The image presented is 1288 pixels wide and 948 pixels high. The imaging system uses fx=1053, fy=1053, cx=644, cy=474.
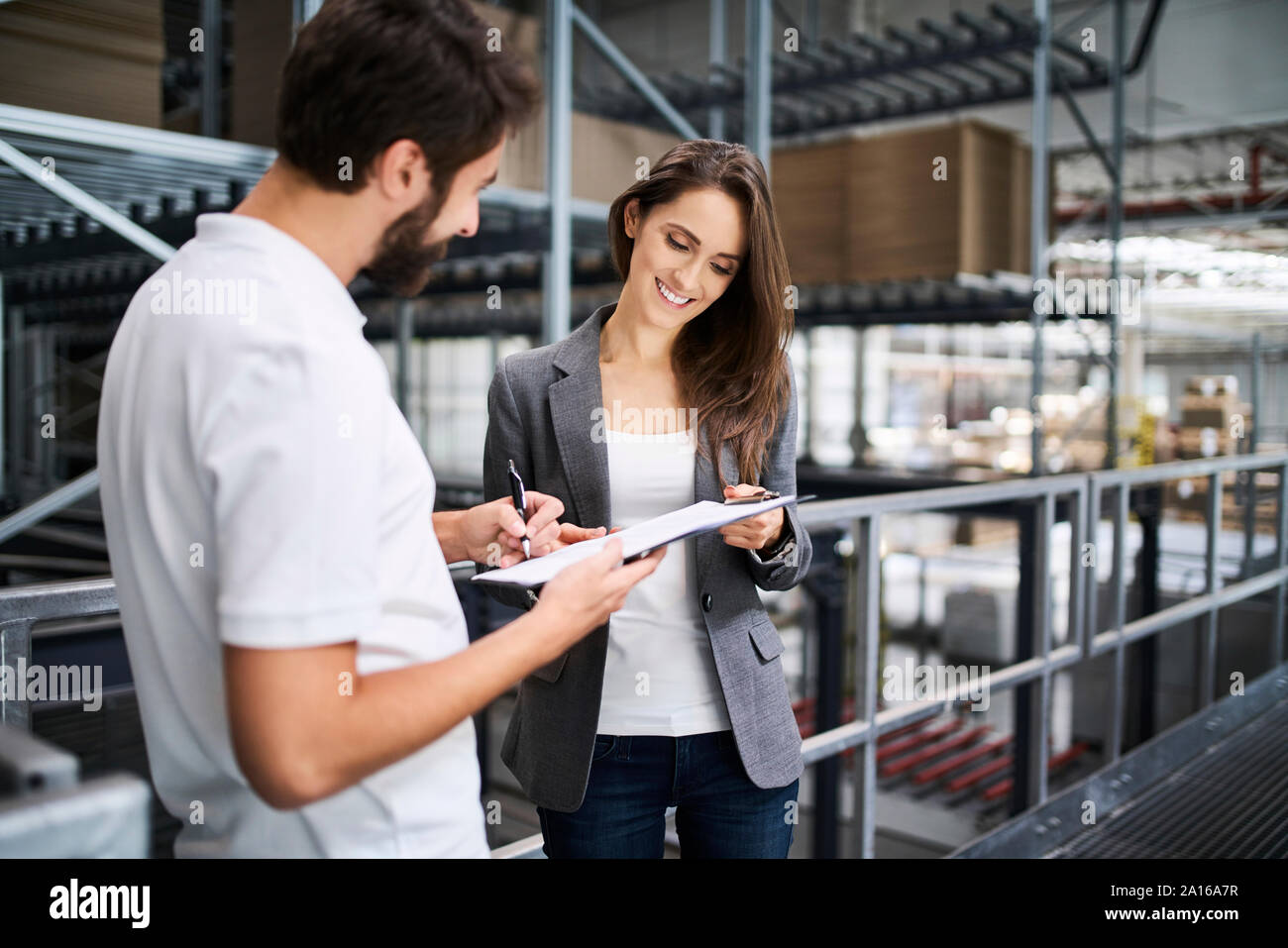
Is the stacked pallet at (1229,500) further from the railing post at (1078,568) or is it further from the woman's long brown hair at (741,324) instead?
the woman's long brown hair at (741,324)

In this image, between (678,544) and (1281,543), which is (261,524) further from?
(1281,543)

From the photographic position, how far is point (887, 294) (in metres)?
6.63

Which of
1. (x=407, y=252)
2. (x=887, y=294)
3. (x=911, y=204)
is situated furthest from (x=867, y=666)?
(x=887, y=294)

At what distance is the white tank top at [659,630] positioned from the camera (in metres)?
1.52

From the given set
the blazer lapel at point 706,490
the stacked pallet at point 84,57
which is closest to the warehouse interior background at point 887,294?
the stacked pallet at point 84,57

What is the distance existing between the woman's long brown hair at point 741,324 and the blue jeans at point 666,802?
0.41 m

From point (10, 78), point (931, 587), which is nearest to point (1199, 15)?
point (931, 587)

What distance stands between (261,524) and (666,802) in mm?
979

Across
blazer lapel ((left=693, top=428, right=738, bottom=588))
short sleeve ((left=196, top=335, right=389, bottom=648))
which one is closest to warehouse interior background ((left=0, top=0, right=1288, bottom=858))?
short sleeve ((left=196, top=335, right=389, bottom=648))

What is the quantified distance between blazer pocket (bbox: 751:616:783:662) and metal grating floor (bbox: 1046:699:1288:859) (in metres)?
1.92

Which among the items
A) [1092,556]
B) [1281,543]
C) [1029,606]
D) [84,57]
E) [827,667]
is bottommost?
[827,667]

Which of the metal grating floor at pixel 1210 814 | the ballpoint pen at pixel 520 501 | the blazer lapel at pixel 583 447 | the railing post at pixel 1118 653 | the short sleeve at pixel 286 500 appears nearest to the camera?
the short sleeve at pixel 286 500

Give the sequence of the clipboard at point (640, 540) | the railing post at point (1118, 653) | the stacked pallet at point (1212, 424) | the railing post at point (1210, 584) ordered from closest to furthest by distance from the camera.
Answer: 1. the clipboard at point (640, 540)
2. the railing post at point (1118, 653)
3. the railing post at point (1210, 584)
4. the stacked pallet at point (1212, 424)
